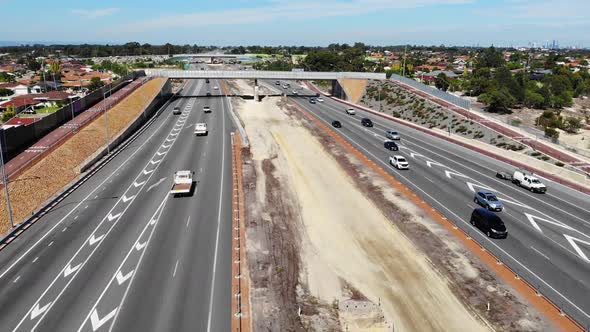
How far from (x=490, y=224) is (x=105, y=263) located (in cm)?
2955

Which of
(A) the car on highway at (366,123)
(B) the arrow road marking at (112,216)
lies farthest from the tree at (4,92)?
(B) the arrow road marking at (112,216)

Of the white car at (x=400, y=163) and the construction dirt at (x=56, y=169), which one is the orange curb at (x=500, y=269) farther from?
the construction dirt at (x=56, y=169)

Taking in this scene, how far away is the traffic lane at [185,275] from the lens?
78.8ft

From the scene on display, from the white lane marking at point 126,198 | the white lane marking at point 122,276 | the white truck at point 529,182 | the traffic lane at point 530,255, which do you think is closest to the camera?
the traffic lane at point 530,255

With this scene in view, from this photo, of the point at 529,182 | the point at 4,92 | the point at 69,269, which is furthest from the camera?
the point at 4,92

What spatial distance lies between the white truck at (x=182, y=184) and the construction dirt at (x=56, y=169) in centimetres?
1255

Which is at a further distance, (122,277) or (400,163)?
(400,163)

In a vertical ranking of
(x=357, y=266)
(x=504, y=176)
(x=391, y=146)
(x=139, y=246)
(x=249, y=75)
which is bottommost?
(x=357, y=266)

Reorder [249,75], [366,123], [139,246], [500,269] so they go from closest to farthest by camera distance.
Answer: [500,269], [139,246], [366,123], [249,75]

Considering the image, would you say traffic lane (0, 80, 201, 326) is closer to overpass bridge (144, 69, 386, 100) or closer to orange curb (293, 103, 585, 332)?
orange curb (293, 103, 585, 332)

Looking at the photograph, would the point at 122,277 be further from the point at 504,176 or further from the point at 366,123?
the point at 366,123

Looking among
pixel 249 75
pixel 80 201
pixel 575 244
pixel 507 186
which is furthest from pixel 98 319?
pixel 249 75

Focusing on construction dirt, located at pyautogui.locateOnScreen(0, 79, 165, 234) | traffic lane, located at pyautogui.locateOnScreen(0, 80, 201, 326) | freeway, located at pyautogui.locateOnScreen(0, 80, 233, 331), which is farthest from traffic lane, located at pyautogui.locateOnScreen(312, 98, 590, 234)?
construction dirt, located at pyautogui.locateOnScreen(0, 79, 165, 234)

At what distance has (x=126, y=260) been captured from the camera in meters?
30.7
